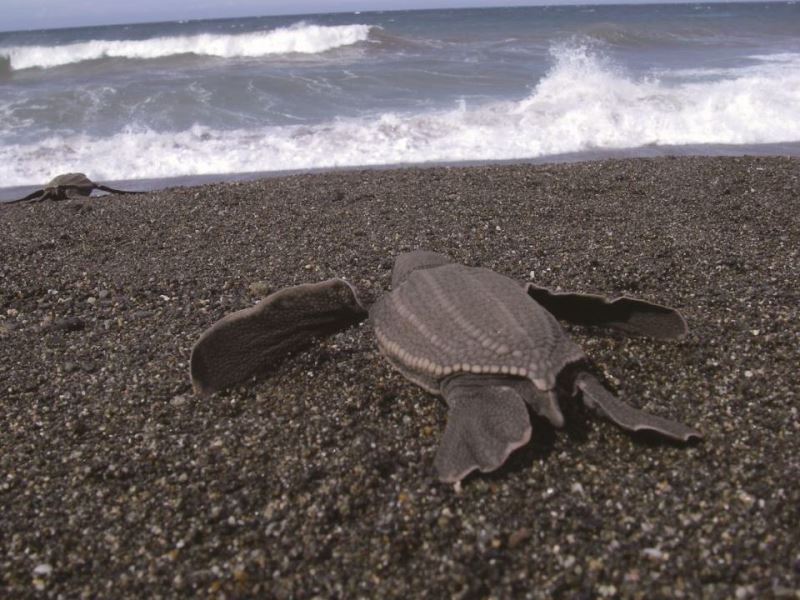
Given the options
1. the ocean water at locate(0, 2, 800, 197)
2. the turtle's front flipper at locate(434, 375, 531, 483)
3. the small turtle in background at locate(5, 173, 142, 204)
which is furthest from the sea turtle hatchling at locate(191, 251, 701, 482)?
the ocean water at locate(0, 2, 800, 197)

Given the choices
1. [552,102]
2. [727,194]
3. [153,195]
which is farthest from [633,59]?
[153,195]

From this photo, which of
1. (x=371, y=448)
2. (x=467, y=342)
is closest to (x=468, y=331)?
(x=467, y=342)

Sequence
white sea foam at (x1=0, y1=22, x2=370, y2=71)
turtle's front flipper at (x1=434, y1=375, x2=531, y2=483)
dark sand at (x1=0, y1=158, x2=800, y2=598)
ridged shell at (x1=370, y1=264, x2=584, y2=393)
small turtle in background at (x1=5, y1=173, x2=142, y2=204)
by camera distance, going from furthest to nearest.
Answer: white sea foam at (x1=0, y1=22, x2=370, y2=71) < small turtle in background at (x1=5, y1=173, x2=142, y2=204) < ridged shell at (x1=370, y1=264, x2=584, y2=393) < turtle's front flipper at (x1=434, y1=375, x2=531, y2=483) < dark sand at (x1=0, y1=158, x2=800, y2=598)

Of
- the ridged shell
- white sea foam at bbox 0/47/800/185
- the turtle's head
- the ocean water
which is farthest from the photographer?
the ocean water

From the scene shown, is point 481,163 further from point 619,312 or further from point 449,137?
point 619,312

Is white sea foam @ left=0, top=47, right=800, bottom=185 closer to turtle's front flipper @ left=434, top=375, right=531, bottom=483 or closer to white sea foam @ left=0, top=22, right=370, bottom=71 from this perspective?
turtle's front flipper @ left=434, top=375, right=531, bottom=483

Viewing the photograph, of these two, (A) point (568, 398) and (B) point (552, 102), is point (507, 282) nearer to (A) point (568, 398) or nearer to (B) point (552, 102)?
(A) point (568, 398)

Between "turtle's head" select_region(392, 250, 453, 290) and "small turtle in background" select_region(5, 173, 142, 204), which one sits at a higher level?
"turtle's head" select_region(392, 250, 453, 290)
